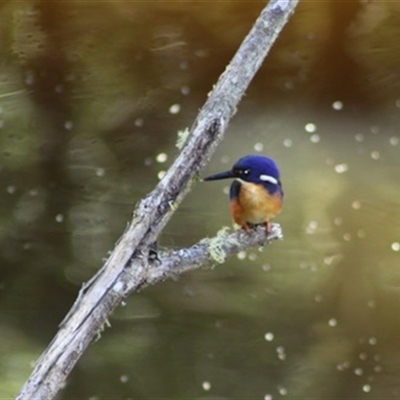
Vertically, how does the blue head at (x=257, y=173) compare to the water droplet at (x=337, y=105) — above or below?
above

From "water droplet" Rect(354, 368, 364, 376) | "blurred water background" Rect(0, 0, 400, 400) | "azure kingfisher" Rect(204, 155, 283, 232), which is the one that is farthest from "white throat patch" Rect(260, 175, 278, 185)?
"water droplet" Rect(354, 368, 364, 376)

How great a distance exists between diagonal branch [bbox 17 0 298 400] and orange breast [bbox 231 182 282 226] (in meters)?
0.02

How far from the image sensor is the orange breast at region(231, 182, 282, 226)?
67 cm

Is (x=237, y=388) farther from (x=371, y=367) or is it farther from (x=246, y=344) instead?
(x=371, y=367)

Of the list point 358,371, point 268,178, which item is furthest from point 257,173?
point 358,371

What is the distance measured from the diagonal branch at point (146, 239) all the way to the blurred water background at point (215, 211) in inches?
13.1

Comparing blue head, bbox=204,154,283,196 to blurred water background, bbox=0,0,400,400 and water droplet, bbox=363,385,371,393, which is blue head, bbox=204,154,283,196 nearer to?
blurred water background, bbox=0,0,400,400

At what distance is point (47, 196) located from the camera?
40.0 inches

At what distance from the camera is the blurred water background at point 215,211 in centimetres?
100

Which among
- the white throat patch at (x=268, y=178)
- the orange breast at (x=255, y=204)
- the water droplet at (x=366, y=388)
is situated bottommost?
the water droplet at (x=366, y=388)

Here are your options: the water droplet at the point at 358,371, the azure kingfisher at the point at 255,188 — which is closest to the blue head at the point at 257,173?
the azure kingfisher at the point at 255,188

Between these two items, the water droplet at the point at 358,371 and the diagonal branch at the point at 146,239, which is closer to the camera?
the diagonal branch at the point at 146,239

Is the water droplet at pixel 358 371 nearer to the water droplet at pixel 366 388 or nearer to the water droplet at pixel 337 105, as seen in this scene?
the water droplet at pixel 366 388

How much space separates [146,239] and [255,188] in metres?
0.11
